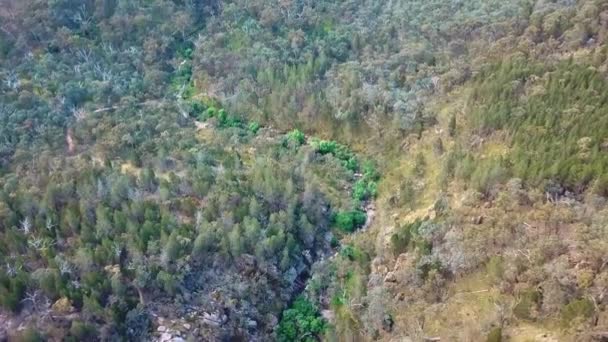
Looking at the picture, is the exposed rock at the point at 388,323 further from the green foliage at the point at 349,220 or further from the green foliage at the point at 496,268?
the green foliage at the point at 349,220

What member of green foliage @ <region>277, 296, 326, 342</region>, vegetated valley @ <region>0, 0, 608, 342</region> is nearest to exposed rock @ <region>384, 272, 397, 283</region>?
vegetated valley @ <region>0, 0, 608, 342</region>

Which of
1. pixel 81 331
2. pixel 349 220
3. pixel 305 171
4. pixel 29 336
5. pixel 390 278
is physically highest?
pixel 29 336

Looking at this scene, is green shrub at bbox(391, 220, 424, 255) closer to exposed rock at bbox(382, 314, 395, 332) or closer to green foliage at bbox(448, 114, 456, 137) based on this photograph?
exposed rock at bbox(382, 314, 395, 332)

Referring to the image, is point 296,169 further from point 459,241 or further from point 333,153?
point 459,241

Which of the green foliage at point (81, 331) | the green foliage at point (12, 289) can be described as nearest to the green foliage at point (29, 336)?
the green foliage at point (81, 331)

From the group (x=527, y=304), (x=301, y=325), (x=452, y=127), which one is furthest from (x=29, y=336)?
(x=452, y=127)

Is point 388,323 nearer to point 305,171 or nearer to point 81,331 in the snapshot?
point 305,171
